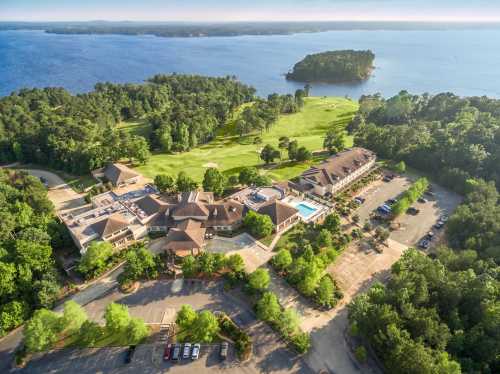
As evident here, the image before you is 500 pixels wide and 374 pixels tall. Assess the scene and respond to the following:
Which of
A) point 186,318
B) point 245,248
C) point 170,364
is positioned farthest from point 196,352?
point 245,248

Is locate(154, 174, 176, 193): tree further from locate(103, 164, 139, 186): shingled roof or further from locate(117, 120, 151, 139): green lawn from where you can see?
locate(117, 120, 151, 139): green lawn

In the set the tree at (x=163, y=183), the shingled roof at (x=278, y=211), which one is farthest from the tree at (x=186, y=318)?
the tree at (x=163, y=183)

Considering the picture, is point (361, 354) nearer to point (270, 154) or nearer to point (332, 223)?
point (332, 223)

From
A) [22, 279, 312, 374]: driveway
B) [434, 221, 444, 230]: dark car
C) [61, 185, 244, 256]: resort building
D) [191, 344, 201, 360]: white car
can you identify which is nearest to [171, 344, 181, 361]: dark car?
[22, 279, 312, 374]: driveway

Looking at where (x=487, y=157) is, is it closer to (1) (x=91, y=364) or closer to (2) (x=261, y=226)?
(2) (x=261, y=226)

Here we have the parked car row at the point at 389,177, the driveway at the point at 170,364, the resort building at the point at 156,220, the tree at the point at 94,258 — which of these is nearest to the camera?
the driveway at the point at 170,364

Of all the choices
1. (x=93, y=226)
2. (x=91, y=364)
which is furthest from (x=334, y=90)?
(x=91, y=364)

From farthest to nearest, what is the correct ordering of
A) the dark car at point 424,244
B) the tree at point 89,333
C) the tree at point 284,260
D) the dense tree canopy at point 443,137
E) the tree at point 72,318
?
the dense tree canopy at point 443,137 < the dark car at point 424,244 < the tree at point 284,260 < the tree at point 89,333 < the tree at point 72,318

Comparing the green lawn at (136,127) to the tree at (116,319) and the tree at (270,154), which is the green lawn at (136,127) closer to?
the tree at (270,154)
